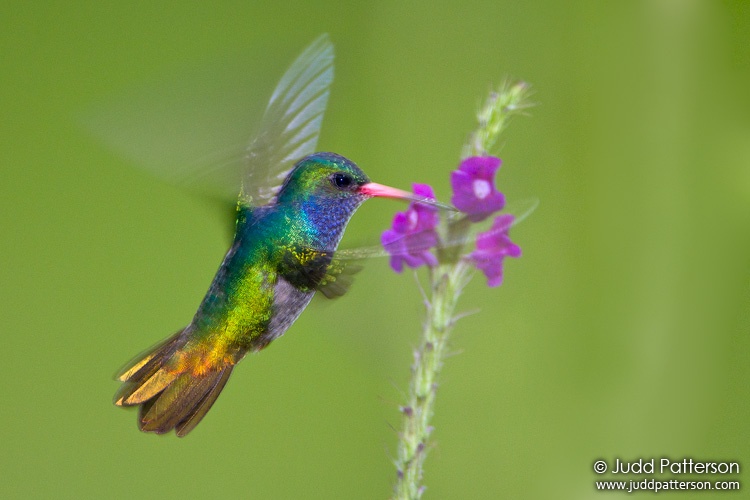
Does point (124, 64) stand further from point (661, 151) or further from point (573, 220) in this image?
point (661, 151)

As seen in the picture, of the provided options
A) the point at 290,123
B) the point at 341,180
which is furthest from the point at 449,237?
the point at 290,123

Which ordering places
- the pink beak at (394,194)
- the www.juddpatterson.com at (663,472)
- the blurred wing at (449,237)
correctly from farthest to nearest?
the www.juddpatterson.com at (663,472) < the pink beak at (394,194) < the blurred wing at (449,237)

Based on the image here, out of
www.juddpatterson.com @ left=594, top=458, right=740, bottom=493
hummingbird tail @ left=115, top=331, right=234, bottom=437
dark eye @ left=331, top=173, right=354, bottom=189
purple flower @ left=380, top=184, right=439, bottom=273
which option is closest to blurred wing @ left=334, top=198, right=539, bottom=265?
purple flower @ left=380, top=184, right=439, bottom=273

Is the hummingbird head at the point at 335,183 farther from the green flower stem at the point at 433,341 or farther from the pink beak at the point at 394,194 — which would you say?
the green flower stem at the point at 433,341

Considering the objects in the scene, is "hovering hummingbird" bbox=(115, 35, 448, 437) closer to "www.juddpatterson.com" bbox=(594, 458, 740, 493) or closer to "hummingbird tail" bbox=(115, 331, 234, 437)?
"hummingbird tail" bbox=(115, 331, 234, 437)

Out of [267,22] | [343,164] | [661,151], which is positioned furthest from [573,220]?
[343,164]

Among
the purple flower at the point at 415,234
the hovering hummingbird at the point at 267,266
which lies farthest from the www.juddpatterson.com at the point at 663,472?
the hovering hummingbird at the point at 267,266
